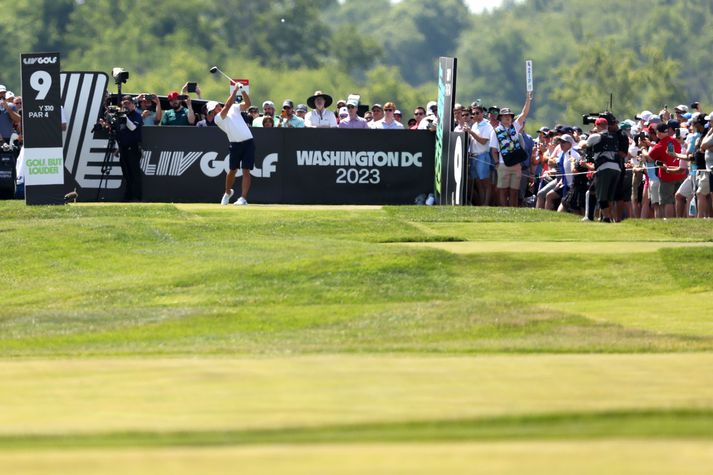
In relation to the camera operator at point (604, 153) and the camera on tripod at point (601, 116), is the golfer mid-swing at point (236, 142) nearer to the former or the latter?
the camera on tripod at point (601, 116)

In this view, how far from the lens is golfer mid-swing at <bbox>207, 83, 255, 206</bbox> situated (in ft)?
82.6

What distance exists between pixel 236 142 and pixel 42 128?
2.91 m

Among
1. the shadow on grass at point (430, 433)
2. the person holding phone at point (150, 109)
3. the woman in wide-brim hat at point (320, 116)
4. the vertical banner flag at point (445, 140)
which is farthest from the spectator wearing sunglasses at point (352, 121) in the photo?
the shadow on grass at point (430, 433)

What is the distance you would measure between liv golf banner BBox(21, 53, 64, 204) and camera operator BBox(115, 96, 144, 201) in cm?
260

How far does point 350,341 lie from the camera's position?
1383 centimetres

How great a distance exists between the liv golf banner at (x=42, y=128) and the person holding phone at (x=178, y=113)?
387 cm

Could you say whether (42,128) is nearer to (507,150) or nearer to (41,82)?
(41,82)

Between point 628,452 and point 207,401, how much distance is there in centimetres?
270

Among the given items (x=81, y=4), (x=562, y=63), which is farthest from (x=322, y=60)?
(x=562, y=63)

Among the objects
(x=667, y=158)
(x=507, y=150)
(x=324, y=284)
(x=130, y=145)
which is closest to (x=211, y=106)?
(x=130, y=145)

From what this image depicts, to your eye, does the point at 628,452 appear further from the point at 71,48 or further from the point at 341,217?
the point at 71,48

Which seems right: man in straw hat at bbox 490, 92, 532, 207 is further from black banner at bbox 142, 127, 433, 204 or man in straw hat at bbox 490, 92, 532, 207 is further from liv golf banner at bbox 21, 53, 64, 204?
liv golf banner at bbox 21, 53, 64, 204

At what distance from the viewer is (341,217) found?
23.6 meters

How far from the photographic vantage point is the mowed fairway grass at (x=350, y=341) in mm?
7629
